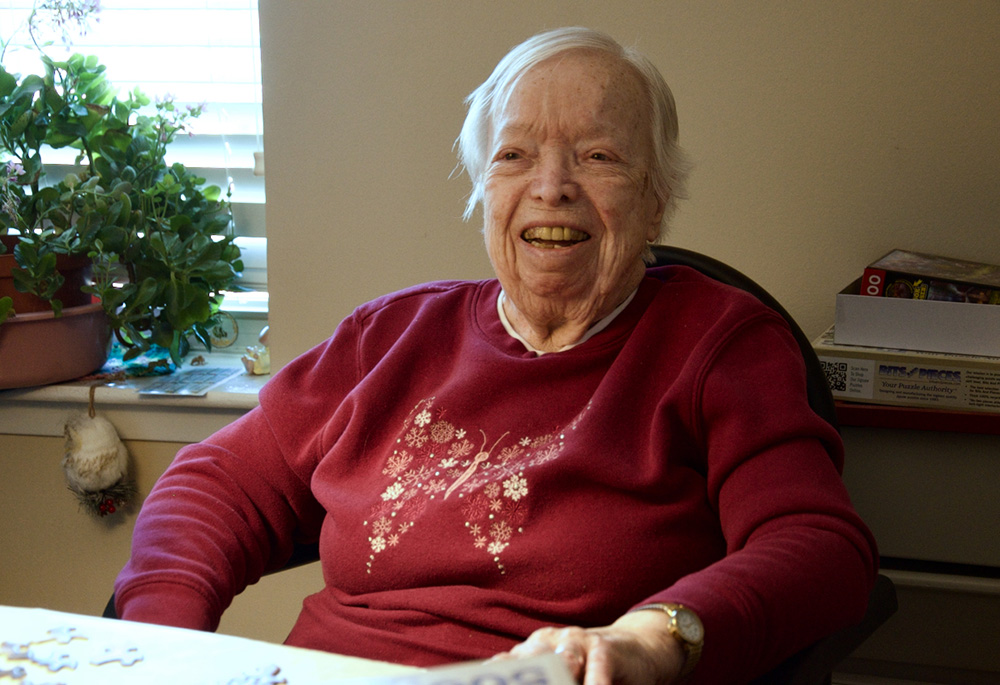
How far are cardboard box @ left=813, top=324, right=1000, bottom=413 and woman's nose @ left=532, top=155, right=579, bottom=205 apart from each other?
0.53 meters

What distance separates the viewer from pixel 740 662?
84 centimetres

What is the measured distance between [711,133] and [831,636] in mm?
995

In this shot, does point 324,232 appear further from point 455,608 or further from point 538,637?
point 538,637

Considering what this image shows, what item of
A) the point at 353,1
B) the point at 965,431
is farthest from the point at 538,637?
the point at 353,1

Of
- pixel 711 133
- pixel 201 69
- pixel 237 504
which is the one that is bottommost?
pixel 237 504

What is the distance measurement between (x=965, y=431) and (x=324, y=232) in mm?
1252

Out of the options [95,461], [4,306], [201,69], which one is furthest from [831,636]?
[201,69]

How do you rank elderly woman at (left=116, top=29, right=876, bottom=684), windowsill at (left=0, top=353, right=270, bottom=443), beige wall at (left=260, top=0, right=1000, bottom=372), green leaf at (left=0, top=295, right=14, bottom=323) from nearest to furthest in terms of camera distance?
elderly woman at (left=116, top=29, right=876, bottom=684) < beige wall at (left=260, top=0, right=1000, bottom=372) < green leaf at (left=0, top=295, right=14, bottom=323) < windowsill at (left=0, top=353, right=270, bottom=443)

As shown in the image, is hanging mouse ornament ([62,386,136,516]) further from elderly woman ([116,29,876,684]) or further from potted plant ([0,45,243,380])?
elderly woman ([116,29,876,684])

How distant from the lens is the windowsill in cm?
193

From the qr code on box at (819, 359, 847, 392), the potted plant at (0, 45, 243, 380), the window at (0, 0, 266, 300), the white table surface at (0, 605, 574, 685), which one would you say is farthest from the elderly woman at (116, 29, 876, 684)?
the window at (0, 0, 266, 300)

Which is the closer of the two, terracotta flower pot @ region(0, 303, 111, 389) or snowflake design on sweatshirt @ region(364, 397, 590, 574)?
snowflake design on sweatshirt @ region(364, 397, 590, 574)

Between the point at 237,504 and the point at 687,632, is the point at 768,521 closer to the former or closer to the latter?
the point at 687,632

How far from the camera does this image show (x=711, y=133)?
1.64 meters
